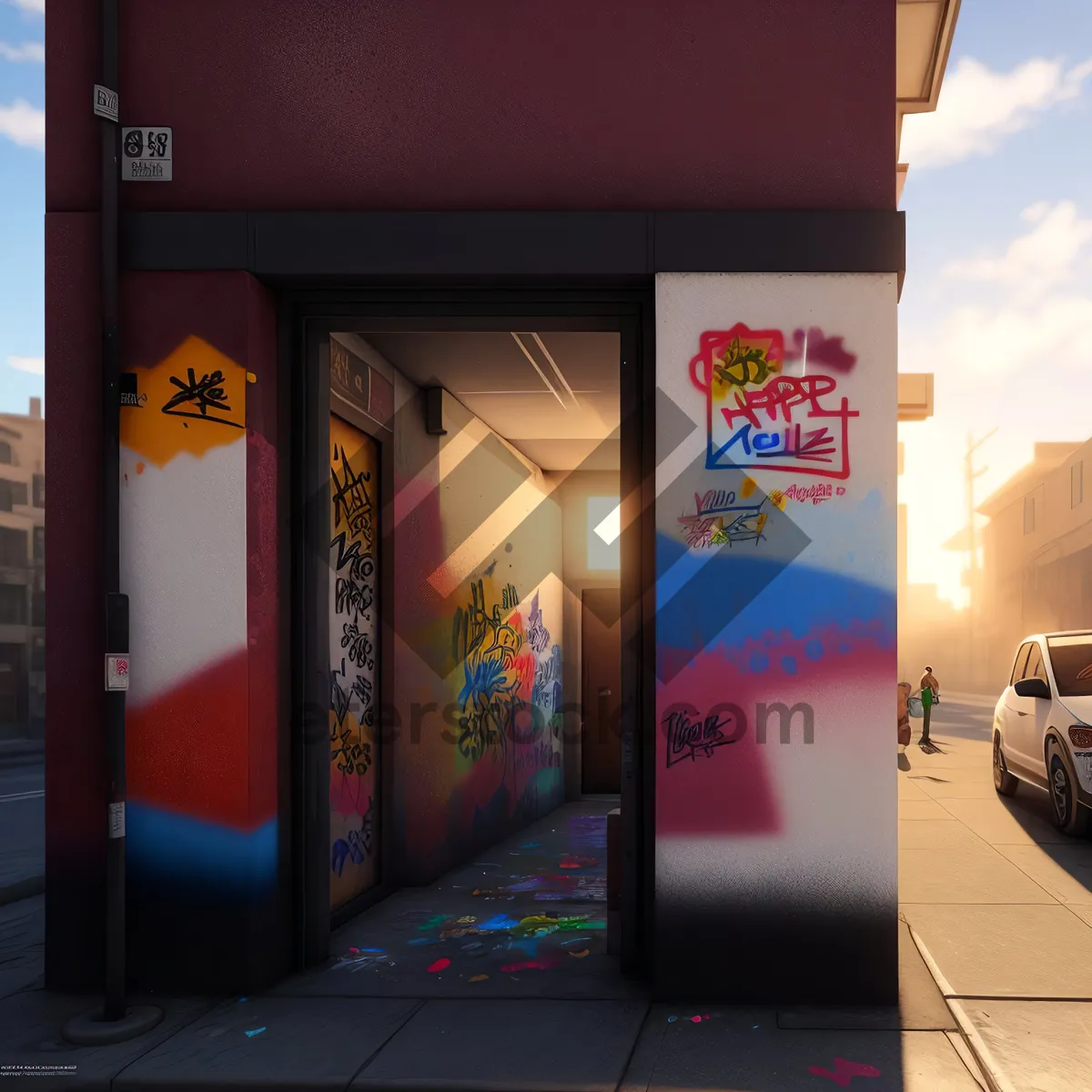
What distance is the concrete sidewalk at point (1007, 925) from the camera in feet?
14.1

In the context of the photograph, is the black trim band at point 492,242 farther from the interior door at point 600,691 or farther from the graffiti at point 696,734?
the interior door at point 600,691

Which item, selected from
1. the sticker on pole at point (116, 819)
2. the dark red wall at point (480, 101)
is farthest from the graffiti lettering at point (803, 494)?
the sticker on pole at point (116, 819)

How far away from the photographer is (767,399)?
498 cm

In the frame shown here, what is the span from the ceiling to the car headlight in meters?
4.86

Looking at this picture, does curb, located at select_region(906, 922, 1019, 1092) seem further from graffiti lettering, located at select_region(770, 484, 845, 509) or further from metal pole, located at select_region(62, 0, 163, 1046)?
metal pole, located at select_region(62, 0, 163, 1046)

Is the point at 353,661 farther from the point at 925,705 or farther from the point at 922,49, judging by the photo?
the point at 925,705

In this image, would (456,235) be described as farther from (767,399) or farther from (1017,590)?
(1017,590)

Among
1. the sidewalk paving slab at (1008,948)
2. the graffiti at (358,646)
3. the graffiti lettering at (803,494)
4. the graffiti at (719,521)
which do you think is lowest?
the sidewalk paving slab at (1008,948)

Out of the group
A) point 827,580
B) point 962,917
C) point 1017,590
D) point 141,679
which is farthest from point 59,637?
point 1017,590

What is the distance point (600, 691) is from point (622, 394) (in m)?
8.16

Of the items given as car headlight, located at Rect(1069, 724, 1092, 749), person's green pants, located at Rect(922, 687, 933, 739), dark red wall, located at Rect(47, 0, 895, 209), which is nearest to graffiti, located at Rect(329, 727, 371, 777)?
dark red wall, located at Rect(47, 0, 895, 209)

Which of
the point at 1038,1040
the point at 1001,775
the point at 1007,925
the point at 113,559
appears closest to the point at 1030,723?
the point at 1001,775

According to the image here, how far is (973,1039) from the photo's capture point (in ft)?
14.3

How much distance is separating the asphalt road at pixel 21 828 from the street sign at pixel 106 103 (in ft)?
18.8
